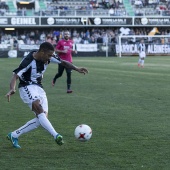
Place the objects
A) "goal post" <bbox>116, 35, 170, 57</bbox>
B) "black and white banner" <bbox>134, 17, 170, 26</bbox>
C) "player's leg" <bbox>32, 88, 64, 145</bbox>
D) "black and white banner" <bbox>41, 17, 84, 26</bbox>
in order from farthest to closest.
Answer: "black and white banner" <bbox>134, 17, 170, 26</bbox>, "black and white banner" <bbox>41, 17, 84, 26</bbox>, "goal post" <bbox>116, 35, 170, 57</bbox>, "player's leg" <bbox>32, 88, 64, 145</bbox>

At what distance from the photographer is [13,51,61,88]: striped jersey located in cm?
897

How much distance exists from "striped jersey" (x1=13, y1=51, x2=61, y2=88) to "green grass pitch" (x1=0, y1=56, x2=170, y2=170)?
1078 millimetres

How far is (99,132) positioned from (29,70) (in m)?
2.19

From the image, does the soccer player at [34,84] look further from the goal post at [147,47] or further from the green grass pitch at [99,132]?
the goal post at [147,47]

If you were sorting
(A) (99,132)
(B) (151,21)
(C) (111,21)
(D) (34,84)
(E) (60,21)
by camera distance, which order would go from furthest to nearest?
(B) (151,21)
(C) (111,21)
(E) (60,21)
(A) (99,132)
(D) (34,84)

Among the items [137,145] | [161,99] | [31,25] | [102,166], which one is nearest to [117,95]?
[161,99]

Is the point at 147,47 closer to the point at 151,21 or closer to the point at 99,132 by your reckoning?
the point at 151,21

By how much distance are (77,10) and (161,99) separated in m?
46.2

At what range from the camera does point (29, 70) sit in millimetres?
9078

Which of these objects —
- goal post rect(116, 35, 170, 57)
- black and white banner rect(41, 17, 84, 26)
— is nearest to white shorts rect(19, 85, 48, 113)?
goal post rect(116, 35, 170, 57)

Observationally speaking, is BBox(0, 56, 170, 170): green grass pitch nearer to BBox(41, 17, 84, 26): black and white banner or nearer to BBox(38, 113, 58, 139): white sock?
BBox(38, 113, 58, 139): white sock

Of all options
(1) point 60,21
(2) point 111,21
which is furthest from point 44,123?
(2) point 111,21

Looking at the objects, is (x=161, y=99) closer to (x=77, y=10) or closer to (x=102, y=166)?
(x=102, y=166)

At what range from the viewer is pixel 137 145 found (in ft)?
30.1
